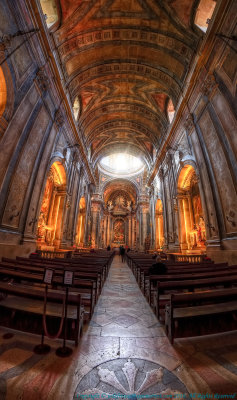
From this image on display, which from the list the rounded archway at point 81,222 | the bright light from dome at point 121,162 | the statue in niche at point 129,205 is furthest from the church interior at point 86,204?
the statue in niche at point 129,205

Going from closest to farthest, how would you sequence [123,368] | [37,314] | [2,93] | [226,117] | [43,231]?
1. [123,368]
2. [37,314]
3. [2,93]
4. [226,117]
5. [43,231]

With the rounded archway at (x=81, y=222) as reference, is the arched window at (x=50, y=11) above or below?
above

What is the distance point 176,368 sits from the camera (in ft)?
5.45

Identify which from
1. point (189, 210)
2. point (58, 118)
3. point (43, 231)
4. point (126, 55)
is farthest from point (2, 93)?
point (189, 210)

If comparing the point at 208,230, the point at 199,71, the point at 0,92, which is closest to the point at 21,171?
the point at 0,92

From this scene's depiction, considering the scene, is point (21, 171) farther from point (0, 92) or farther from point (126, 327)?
point (126, 327)

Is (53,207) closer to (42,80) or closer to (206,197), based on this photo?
(42,80)

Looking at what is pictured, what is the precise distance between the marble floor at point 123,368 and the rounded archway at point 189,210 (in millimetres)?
8965

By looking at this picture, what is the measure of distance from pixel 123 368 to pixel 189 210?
1107cm

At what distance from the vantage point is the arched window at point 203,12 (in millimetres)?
7824

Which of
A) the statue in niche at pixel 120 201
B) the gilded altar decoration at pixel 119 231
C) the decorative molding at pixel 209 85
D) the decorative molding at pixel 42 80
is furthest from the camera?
the statue in niche at pixel 120 201

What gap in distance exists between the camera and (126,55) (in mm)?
11195

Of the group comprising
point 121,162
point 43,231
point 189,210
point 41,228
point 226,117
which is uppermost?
point 121,162

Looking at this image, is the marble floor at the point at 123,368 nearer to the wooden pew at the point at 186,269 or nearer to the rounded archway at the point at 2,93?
the wooden pew at the point at 186,269
